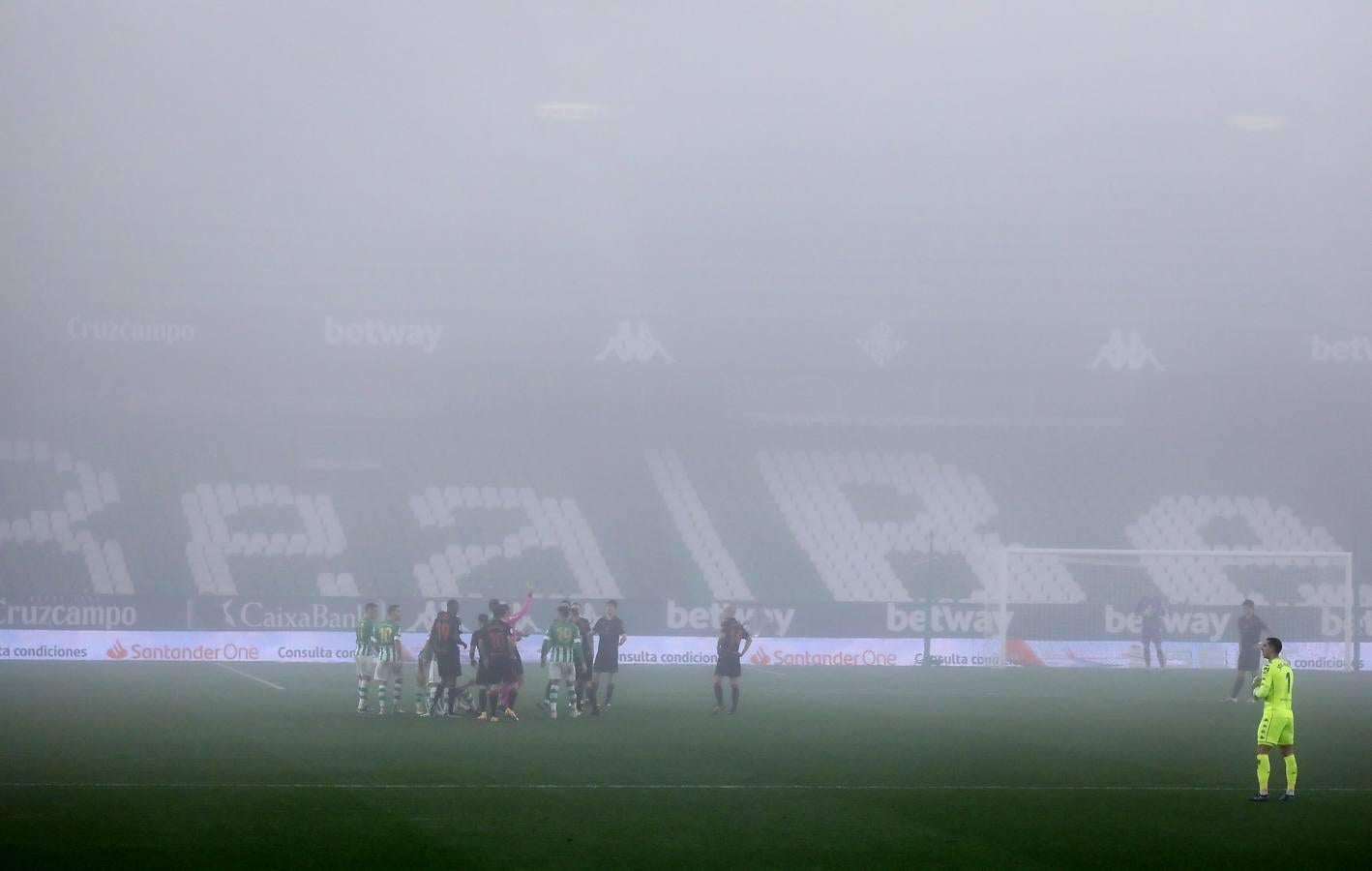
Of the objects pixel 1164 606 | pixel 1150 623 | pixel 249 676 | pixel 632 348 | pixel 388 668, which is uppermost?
pixel 632 348

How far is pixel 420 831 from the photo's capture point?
41.6ft

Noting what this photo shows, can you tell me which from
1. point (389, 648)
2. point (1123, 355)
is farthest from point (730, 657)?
point (1123, 355)

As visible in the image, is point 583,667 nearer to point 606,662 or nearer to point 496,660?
point 606,662

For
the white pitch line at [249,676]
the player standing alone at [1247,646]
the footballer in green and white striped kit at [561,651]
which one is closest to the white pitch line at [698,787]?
the footballer in green and white striped kit at [561,651]

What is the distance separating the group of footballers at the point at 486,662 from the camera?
24.3 meters

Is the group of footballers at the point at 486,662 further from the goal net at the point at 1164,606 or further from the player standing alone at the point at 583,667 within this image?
the goal net at the point at 1164,606

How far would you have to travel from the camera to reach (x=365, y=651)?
25406 millimetres

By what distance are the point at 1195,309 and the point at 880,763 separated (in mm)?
42411

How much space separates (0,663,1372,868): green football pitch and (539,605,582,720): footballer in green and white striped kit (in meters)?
0.60

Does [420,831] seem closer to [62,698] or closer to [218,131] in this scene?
[62,698]

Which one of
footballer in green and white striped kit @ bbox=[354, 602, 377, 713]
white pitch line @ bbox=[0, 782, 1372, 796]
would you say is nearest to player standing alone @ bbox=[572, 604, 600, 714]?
footballer in green and white striped kit @ bbox=[354, 602, 377, 713]

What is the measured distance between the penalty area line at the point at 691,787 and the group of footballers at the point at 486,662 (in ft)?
27.7

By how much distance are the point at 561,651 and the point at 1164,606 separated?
2528 cm

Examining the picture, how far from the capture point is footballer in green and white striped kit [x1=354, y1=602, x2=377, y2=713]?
2508cm
